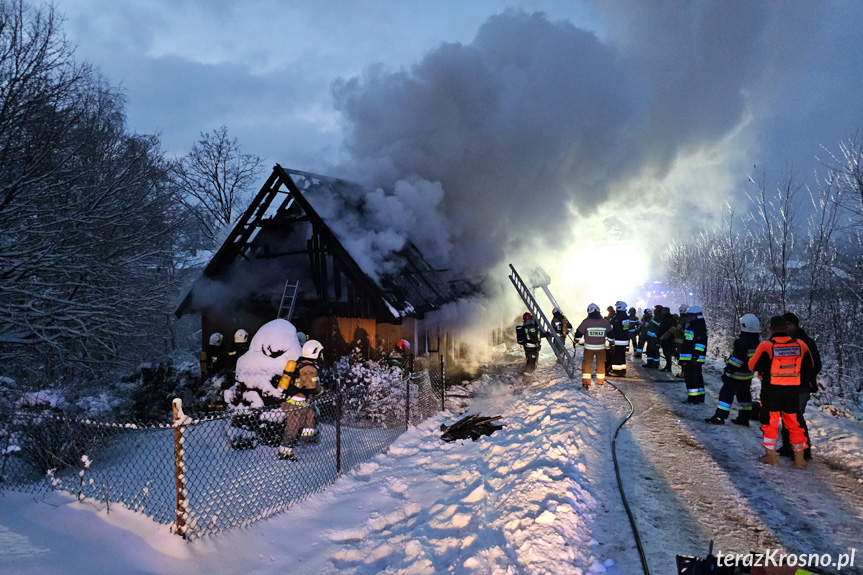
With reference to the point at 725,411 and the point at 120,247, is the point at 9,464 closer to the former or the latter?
the point at 120,247

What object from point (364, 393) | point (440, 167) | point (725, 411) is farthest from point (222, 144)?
point (725, 411)

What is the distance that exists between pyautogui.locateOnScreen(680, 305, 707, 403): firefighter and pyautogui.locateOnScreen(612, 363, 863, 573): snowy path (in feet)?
4.72

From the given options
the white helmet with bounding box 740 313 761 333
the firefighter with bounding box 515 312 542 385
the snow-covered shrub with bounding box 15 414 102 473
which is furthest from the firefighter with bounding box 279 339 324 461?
the white helmet with bounding box 740 313 761 333

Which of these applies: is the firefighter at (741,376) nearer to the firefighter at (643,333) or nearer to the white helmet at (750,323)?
the white helmet at (750,323)

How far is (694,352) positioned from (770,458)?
2935mm

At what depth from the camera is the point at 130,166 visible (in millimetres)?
9844

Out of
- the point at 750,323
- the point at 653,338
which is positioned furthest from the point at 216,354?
the point at 653,338

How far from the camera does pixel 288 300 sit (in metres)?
11.6

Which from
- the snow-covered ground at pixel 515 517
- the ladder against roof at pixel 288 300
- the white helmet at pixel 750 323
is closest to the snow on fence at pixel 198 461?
the snow-covered ground at pixel 515 517

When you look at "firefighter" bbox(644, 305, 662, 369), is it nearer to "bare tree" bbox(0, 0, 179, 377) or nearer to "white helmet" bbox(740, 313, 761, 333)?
"white helmet" bbox(740, 313, 761, 333)

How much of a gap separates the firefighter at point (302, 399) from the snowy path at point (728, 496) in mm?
4413

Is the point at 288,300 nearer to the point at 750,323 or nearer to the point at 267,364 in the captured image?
the point at 267,364

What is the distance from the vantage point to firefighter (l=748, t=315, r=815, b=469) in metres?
5.00

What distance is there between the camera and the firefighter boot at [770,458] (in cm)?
506
